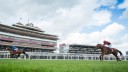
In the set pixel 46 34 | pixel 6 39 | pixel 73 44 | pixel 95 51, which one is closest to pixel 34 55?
pixel 6 39

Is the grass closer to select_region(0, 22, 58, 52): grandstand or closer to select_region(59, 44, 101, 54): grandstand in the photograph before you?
select_region(0, 22, 58, 52): grandstand

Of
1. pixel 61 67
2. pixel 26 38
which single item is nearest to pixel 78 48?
pixel 26 38

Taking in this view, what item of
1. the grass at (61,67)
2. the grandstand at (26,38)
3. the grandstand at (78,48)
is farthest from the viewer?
the grandstand at (78,48)

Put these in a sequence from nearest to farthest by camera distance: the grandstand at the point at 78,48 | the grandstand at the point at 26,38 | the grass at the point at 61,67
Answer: the grass at the point at 61,67, the grandstand at the point at 26,38, the grandstand at the point at 78,48

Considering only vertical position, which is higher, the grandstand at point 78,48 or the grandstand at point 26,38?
the grandstand at point 26,38

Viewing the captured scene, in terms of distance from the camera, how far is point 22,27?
305ft

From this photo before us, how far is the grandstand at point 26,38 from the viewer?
8050 centimetres

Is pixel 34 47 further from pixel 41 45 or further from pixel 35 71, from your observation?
pixel 35 71

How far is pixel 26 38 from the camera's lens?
298 feet

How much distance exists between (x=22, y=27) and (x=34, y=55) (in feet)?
107

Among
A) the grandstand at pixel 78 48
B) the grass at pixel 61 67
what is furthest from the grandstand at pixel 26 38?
the grass at pixel 61 67

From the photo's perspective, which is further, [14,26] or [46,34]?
[46,34]

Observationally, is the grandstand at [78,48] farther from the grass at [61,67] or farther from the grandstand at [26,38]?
the grass at [61,67]

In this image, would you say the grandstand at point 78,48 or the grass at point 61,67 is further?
the grandstand at point 78,48
